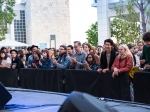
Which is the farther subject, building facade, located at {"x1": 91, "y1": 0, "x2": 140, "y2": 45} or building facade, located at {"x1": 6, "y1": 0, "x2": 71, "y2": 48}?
building facade, located at {"x1": 6, "y1": 0, "x2": 71, "y2": 48}

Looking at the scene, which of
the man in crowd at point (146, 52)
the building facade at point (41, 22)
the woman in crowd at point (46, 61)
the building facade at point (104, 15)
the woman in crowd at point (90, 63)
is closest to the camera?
the man in crowd at point (146, 52)

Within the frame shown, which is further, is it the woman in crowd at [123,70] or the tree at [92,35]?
the tree at [92,35]

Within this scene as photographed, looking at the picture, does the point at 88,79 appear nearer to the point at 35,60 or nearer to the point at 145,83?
the point at 145,83

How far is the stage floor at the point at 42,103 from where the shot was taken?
532 centimetres

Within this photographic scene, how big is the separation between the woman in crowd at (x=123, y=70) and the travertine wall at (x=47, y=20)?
60.0m

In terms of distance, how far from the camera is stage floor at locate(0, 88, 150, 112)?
209 inches

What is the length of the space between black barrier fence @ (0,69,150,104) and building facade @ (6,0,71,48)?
5375 cm

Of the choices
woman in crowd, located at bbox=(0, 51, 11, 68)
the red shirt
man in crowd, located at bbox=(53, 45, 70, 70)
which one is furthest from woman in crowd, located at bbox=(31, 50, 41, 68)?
the red shirt

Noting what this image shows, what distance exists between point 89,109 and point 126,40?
22.1 metres

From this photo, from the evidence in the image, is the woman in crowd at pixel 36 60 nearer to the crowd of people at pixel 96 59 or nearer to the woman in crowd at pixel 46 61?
the crowd of people at pixel 96 59

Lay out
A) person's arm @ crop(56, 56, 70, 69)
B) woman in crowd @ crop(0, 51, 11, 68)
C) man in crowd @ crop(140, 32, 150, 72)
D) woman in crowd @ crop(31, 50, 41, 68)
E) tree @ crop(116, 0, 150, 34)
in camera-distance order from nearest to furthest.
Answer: man in crowd @ crop(140, 32, 150, 72), person's arm @ crop(56, 56, 70, 69), woman in crowd @ crop(31, 50, 41, 68), woman in crowd @ crop(0, 51, 11, 68), tree @ crop(116, 0, 150, 34)

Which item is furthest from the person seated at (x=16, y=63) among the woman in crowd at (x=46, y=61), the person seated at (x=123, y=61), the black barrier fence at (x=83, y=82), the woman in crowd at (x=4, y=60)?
the person seated at (x=123, y=61)

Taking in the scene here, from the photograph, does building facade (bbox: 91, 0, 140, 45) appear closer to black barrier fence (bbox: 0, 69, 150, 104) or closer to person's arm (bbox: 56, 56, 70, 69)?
black barrier fence (bbox: 0, 69, 150, 104)

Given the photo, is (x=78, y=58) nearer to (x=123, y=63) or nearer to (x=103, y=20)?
(x=123, y=63)
